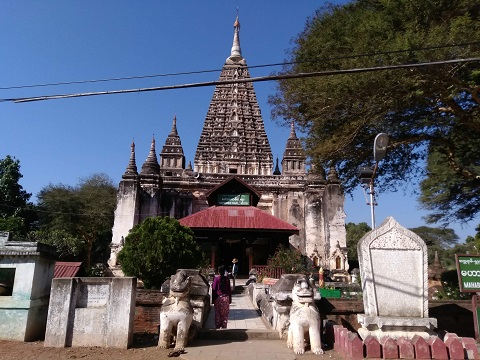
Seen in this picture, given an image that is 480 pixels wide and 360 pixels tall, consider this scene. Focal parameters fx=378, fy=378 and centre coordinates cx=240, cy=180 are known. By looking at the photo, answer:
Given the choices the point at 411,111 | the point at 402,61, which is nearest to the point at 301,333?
the point at 402,61

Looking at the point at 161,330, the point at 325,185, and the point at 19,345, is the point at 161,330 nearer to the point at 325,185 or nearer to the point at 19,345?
the point at 19,345

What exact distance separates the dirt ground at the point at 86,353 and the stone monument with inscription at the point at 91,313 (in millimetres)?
197

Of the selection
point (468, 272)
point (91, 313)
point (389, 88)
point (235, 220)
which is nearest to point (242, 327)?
point (91, 313)

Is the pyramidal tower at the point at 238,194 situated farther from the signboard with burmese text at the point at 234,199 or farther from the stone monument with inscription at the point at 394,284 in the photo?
the stone monument with inscription at the point at 394,284

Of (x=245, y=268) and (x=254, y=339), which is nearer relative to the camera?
(x=254, y=339)

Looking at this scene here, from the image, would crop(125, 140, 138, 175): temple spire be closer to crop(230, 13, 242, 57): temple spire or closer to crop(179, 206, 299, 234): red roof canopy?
crop(179, 206, 299, 234): red roof canopy

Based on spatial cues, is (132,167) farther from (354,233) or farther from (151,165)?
(354,233)

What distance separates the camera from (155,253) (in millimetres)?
12070

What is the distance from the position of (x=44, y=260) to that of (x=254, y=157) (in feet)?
94.7

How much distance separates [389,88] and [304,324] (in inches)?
325

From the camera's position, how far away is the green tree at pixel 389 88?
36.2 feet

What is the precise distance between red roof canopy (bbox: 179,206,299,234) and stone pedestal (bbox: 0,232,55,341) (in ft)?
42.8

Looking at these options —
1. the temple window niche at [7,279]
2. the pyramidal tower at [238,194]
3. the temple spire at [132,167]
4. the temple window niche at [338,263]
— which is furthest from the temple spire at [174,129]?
the temple window niche at [7,279]

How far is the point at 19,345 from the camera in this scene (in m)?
7.16
